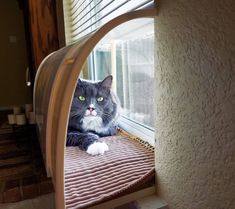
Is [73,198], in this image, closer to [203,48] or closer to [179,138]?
[179,138]

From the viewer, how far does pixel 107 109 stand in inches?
49.5

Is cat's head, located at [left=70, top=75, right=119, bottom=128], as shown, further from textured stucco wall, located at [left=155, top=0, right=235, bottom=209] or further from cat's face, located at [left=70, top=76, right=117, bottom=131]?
textured stucco wall, located at [left=155, top=0, right=235, bottom=209]

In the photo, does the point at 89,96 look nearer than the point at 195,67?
No

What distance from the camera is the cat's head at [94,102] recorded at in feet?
3.99

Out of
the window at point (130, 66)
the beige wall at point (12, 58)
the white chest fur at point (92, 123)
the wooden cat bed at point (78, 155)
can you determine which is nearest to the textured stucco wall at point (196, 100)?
the wooden cat bed at point (78, 155)

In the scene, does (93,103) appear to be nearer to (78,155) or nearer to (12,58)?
(78,155)

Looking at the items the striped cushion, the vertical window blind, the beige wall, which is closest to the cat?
the striped cushion

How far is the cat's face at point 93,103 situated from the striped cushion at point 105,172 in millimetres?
185

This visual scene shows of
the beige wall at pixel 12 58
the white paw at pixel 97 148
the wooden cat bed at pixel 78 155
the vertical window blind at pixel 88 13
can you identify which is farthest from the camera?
the beige wall at pixel 12 58

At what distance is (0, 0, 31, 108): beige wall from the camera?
12.2 feet

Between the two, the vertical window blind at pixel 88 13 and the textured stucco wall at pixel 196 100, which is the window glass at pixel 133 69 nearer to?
the vertical window blind at pixel 88 13

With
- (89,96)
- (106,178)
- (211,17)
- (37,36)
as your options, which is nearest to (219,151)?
(211,17)

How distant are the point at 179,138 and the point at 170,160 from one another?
0.09m

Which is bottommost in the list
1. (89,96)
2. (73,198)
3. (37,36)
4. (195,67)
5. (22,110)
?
(73,198)
